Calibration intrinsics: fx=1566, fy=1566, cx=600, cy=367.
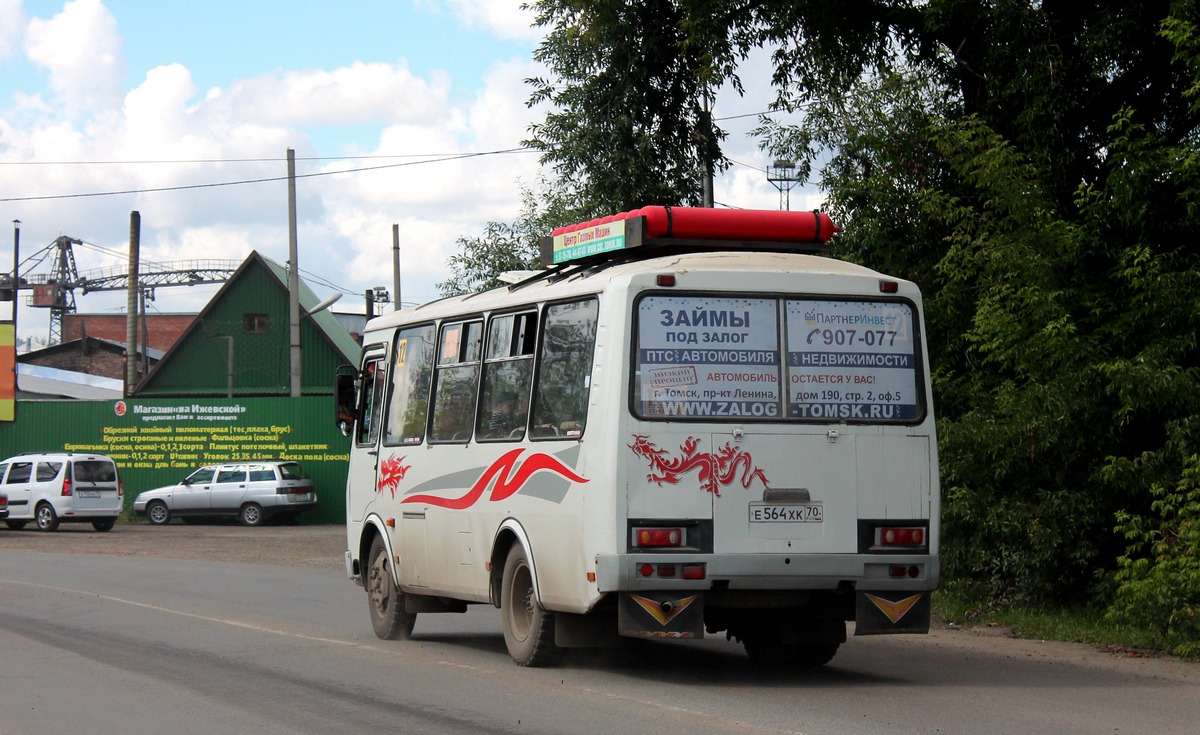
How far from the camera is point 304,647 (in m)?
13.1

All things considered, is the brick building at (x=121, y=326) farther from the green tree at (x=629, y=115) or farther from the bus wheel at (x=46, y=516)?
the green tree at (x=629, y=115)

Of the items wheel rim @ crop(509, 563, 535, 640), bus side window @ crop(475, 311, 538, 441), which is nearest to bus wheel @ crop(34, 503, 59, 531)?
bus side window @ crop(475, 311, 538, 441)

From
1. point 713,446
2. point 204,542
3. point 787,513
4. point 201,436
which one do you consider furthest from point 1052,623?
point 201,436

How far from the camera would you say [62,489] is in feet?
119

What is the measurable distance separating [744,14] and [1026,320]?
6539mm

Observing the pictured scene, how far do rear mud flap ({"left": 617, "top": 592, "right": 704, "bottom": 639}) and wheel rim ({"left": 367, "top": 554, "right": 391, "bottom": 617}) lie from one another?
4386 mm

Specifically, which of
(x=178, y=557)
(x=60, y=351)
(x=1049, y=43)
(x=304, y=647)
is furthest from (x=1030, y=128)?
(x=60, y=351)

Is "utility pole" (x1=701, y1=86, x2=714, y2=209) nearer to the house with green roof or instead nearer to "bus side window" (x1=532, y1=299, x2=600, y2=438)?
"bus side window" (x1=532, y1=299, x2=600, y2=438)

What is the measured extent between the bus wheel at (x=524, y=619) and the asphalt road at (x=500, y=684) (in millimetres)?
177

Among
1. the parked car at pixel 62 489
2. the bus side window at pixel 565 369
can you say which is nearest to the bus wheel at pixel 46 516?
the parked car at pixel 62 489

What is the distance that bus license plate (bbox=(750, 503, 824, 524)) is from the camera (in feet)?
33.1

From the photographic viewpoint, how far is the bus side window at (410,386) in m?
13.3

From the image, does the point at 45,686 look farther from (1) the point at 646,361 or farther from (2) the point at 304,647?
(1) the point at 646,361

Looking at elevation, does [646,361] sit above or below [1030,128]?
below
